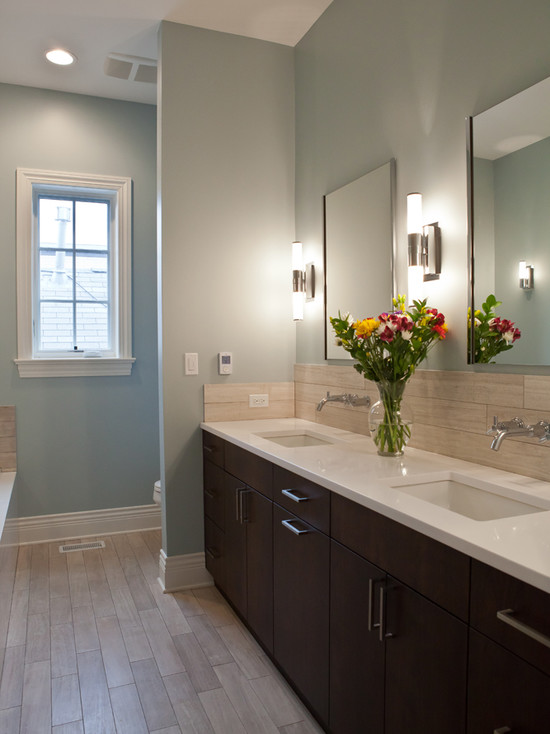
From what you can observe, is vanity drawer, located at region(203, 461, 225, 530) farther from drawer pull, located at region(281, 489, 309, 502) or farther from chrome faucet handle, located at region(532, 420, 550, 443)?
chrome faucet handle, located at region(532, 420, 550, 443)

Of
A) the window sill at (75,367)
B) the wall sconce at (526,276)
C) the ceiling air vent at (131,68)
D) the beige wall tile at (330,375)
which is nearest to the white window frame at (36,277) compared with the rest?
the window sill at (75,367)

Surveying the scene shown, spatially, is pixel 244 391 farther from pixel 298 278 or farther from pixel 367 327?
pixel 367 327

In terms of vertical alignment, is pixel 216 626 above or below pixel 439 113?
below

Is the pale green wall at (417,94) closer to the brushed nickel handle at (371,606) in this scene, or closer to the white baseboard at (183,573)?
the brushed nickel handle at (371,606)

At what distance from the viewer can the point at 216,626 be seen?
253 centimetres

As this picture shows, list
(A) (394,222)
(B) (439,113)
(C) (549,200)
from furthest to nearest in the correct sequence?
(A) (394,222) → (B) (439,113) → (C) (549,200)

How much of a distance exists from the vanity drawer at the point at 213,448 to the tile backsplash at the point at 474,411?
0.64m

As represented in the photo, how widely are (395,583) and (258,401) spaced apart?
1811 mm

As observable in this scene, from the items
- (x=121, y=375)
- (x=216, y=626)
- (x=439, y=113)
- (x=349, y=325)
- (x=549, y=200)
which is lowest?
(x=216, y=626)

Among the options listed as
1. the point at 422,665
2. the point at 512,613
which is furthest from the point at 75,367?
the point at 512,613

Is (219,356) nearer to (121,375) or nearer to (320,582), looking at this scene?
(121,375)

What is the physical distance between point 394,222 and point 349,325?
507mm

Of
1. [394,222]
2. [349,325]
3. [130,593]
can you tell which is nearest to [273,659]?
[130,593]

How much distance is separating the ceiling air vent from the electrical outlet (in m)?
1.97
